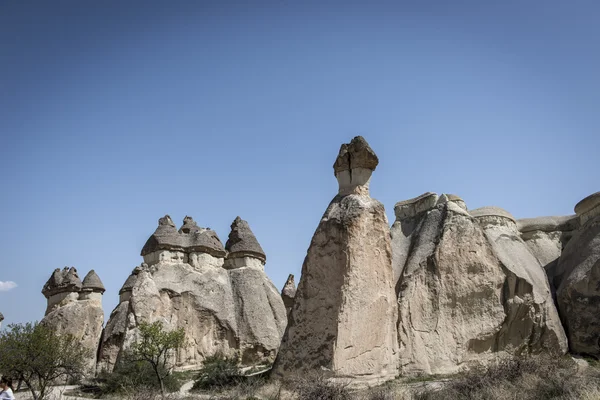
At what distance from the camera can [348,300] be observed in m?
13.0

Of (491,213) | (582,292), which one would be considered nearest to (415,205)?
(491,213)

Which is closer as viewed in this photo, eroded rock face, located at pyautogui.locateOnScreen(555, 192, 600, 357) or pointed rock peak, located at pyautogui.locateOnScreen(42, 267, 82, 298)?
eroded rock face, located at pyautogui.locateOnScreen(555, 192, 600, 357)

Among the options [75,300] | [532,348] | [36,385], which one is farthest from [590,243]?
[75,300]

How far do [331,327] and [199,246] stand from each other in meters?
12.5

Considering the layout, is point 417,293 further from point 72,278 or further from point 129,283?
point 72,278

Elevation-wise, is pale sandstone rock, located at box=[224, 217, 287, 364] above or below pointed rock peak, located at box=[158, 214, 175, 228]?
below

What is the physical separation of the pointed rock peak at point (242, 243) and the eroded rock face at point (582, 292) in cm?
1272

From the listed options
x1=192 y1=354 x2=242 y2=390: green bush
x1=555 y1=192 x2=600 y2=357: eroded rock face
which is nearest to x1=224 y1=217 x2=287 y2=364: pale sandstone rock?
x1=192 y1=354 x2=242 y2=390: green bush

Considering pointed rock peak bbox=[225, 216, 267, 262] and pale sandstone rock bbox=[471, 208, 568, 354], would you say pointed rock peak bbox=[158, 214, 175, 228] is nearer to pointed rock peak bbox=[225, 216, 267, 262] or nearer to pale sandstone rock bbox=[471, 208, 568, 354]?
pointed rock peak bbox=[225, 216, 267, 262]

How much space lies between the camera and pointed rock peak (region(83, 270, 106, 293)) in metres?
27.0

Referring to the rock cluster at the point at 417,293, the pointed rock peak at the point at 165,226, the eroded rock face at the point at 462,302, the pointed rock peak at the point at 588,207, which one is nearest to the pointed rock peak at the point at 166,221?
the pointed rock peak at the point at 165,226

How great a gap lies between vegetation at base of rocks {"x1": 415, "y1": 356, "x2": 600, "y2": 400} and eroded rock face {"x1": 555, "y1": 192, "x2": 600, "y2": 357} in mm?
3211

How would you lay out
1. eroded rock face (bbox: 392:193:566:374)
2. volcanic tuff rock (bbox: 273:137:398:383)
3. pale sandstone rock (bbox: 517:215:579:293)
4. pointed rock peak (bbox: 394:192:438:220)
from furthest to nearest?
pale sandstone rock (bbox: 517:215:579:293) → pointed rock peak (bbox: 394:192:438:220) → eroded rock face (bbox: 392:193:566:374) → volcanic tuff rock (bbox: 273:137:398:383)

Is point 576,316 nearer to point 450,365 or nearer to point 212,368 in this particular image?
point 450,365
